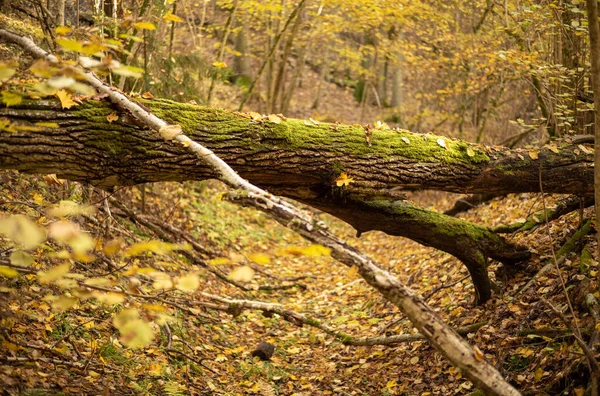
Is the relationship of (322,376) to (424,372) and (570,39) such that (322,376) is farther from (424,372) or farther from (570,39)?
(570,39)

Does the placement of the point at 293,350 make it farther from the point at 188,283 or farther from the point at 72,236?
the point at 72,236

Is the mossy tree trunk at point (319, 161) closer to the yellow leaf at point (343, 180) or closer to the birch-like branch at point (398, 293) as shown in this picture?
the yellow leaf at point (343, 180)

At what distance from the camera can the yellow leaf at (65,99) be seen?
3.27m

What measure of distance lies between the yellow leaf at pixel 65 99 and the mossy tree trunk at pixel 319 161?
60mm

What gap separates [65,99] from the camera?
3.30 metres

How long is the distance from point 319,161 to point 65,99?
A: 6.15 ft

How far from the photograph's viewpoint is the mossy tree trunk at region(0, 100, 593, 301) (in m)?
3.33

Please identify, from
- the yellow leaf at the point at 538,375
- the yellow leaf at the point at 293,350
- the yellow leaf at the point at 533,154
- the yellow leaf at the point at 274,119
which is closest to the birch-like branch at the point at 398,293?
the yellow leaf at the point at 274,119

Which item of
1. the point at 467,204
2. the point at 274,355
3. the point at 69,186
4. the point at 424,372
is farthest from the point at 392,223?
the point at 467,204

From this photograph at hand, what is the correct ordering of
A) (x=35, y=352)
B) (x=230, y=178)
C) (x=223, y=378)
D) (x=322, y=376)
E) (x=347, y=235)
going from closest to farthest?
(x=230, y=178) < (x=35, y=352) < (x=223, y=378) < (x=322, y=376) < (x=347, y=235)

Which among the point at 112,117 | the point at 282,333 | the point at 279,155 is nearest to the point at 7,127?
the point at 112,117

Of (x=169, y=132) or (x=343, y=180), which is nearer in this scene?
(x=169, y=132)

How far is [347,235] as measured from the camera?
11.1m

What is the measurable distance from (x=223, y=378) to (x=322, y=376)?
1.02 m
